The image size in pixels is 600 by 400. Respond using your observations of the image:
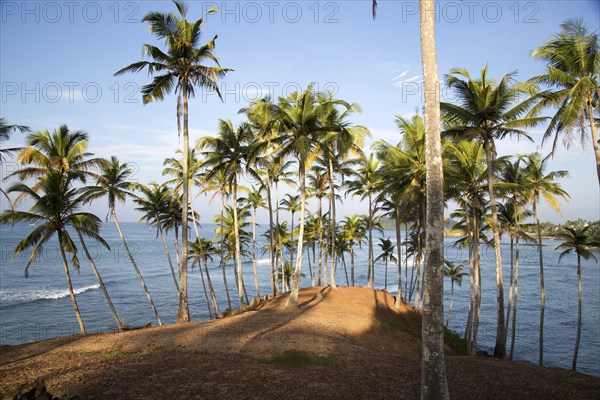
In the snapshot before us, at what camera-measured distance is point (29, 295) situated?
1532 inches

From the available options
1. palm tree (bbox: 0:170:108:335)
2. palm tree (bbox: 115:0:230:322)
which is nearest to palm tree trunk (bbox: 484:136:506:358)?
palm tree (bbox: 115:0:230:322)

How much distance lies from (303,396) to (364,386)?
1.53m

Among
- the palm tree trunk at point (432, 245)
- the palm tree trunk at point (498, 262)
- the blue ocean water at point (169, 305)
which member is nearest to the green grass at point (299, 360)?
the palm tree trunk at point (432, 245)

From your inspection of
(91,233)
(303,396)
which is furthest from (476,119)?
(91,233)

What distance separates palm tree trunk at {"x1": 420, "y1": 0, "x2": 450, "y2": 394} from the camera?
18.2 ft

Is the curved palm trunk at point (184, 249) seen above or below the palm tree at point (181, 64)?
below

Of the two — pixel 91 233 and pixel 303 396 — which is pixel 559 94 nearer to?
pixel 303 396

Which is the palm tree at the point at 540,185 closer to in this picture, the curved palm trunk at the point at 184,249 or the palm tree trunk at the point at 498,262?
the palm tree trunk at the point at 498,262

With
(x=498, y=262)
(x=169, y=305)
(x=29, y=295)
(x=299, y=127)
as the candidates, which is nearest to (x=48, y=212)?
(x=299, y=127)

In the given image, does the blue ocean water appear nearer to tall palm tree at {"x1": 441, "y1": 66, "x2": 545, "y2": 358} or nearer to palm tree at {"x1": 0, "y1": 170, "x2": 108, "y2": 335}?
palm tree at {"x1": 0, "y1": 170, "x2": 108, "y2": 335}

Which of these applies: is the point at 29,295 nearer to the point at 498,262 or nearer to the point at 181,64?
the point at 181,64

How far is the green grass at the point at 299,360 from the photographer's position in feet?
28.7

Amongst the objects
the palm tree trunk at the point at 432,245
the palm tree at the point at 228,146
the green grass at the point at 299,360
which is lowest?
the green grass at the point at 299,360

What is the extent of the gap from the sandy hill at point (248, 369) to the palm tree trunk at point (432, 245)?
186 centimetres
